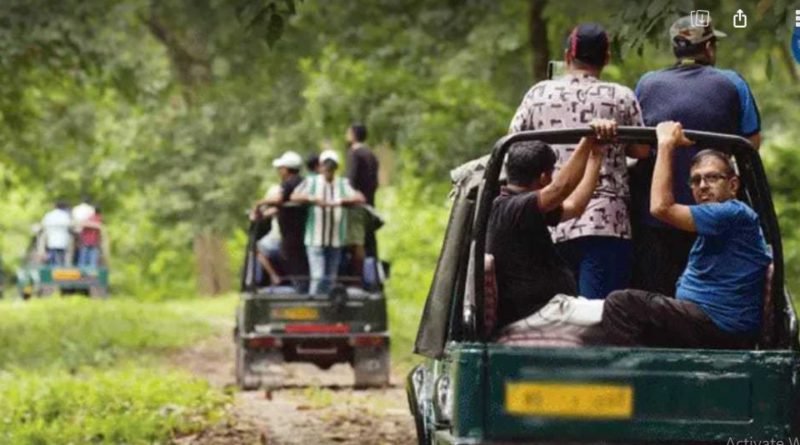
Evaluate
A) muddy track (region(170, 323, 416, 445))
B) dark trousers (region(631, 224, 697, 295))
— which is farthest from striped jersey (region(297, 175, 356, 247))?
dark trousers (region(631, 224, 697, 295))

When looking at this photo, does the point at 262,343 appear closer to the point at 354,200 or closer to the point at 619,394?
the point at 354,200

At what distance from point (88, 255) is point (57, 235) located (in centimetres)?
72

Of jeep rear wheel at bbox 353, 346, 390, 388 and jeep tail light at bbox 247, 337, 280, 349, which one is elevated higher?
jeep tail light at bbox 247, 337, 280, 349

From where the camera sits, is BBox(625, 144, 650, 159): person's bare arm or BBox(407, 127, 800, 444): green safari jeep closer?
BBox(407, 127, 800, 444): green safari jeep

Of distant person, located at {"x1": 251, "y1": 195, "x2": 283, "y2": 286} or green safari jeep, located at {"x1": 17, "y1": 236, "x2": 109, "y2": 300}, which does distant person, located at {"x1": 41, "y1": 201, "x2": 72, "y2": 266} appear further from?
distant person, located at {"x1": 251, "y1": 195, "x2": 283, "y2": 286}

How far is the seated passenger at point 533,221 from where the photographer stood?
7.37m

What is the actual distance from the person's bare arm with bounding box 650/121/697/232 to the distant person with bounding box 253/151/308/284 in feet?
29.6

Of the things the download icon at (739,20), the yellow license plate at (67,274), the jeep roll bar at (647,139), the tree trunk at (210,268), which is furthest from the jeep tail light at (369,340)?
the tree trunk at (210,268)

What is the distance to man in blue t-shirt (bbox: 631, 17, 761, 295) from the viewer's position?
8164mm

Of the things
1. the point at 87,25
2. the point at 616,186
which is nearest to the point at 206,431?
the point at 616,186

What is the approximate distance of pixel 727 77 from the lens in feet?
27.6

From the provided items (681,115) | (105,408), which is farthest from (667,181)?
(105,408)

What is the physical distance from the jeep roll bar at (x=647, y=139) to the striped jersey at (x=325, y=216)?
28.6ft

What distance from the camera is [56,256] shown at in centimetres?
3312
